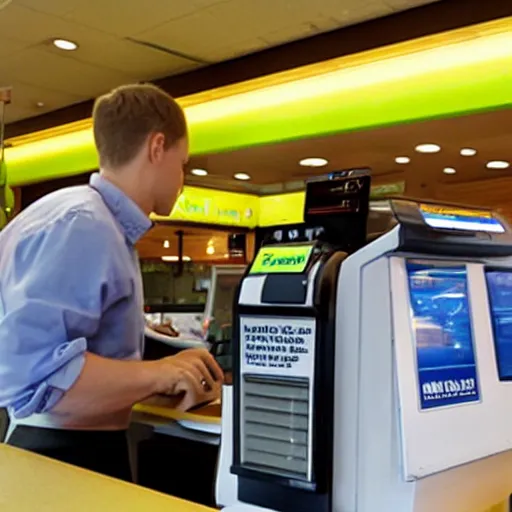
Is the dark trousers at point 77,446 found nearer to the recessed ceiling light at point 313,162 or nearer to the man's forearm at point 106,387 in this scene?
the man's forearm at point 106,387

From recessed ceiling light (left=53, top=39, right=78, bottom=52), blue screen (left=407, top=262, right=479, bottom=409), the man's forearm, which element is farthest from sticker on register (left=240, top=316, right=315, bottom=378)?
recessed ceiling light (left=53, top=39, right=78, bottom=52)

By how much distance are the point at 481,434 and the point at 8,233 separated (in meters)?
1.01

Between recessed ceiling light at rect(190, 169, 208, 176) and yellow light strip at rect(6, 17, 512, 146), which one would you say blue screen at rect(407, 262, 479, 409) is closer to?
yellow light strip at rect(6, 17, 512, 146)

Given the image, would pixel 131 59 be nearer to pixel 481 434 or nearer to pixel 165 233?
pixel 165 233

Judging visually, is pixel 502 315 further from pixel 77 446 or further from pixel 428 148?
pixel 428 148

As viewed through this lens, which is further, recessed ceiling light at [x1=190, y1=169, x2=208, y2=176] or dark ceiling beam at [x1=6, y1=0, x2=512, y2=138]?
recessed ceiling light at [x1=190, y1=169, x2=208, y2=176]

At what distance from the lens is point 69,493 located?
104 cm

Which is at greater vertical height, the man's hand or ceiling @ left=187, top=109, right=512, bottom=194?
ceiling @ left=187, top=109, right=512, bottom=194

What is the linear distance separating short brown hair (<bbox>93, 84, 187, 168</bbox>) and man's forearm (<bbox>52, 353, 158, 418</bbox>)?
52 cm

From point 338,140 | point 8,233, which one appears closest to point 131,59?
point 338,140

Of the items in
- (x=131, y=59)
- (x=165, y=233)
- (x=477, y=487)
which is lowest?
(x=477, y=487)

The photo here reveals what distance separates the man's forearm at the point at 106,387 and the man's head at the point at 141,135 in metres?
0.48

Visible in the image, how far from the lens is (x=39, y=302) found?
135cm

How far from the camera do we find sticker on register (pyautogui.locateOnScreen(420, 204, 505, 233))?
37.8 inches
